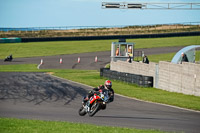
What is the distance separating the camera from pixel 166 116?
16.7 m

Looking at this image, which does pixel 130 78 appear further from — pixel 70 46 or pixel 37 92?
pixel 70 46

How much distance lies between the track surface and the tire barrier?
4.44m

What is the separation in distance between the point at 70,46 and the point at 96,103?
5672 centimetres

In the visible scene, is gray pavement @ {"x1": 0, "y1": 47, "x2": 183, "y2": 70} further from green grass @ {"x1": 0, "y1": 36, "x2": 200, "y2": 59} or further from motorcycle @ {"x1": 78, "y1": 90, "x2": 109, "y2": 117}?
motorcycle @ {"x1": 78, "y1": 90, "x2": 109, "y2": 117}

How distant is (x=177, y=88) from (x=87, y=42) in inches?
2018

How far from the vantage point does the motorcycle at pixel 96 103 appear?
1516 cm

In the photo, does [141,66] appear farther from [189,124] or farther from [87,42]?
[87,42]

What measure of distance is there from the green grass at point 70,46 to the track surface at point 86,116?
3846 centimetres

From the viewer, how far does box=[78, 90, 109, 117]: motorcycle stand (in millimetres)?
15160

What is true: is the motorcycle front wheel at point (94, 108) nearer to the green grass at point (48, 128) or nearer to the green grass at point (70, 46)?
the green grass at point (48, 128)

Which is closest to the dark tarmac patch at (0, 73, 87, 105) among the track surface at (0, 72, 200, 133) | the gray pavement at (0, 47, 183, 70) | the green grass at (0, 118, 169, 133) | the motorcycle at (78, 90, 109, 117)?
the track surface at (0, 72, 200, 133)

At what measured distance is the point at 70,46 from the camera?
71.7 meters

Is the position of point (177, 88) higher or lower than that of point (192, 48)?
lower

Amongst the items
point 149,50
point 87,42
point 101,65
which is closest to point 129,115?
point 101,65
